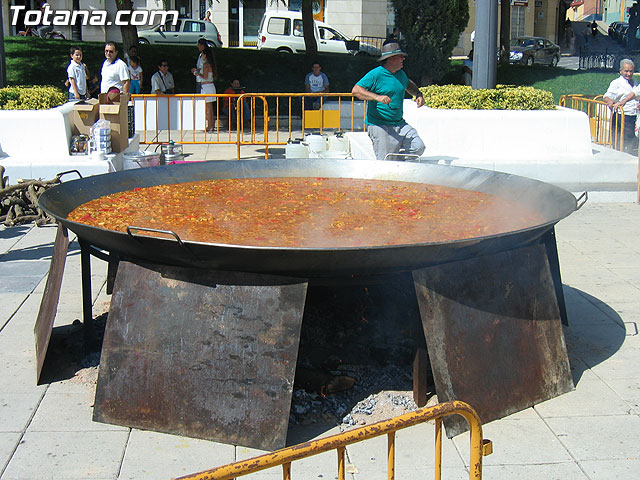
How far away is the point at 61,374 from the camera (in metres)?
5.34

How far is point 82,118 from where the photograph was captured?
1168 centimetres

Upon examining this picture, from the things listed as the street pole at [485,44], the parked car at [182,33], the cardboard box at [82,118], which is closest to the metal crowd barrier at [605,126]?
the street pole at [485,44]

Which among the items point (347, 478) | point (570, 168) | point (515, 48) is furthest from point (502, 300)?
point (515, 48)

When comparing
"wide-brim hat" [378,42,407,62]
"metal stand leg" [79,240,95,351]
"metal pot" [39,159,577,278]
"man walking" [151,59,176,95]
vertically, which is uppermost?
"wide-brim hat" [378,42,407,62]

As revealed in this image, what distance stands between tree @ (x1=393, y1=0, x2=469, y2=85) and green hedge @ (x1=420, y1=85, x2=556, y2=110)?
12.8 metres

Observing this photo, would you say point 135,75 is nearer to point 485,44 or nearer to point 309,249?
point 485,44

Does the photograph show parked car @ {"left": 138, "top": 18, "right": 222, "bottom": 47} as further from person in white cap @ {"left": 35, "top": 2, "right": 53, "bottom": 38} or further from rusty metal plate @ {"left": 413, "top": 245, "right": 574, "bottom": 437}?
rusty metal plate @ {"left": 413, "top": 245, "right": 574, "bottom": 437}

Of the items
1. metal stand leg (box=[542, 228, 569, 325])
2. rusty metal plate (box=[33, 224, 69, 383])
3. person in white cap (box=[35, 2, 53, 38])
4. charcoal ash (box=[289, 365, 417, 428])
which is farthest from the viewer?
person in white cap (box=[35, 2, 53, 38])

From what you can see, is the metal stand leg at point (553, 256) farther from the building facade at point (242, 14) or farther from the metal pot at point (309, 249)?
the building facade at point (242, 14)

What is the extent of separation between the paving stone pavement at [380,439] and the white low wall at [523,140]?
5.00 metres

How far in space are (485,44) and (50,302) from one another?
8.65 m

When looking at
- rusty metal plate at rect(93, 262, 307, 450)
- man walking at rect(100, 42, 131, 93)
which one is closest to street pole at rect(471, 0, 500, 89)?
man walking at rect(100, 42, 131, 93)

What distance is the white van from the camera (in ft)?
109

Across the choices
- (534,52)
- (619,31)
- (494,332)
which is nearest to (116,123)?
(494,332)
